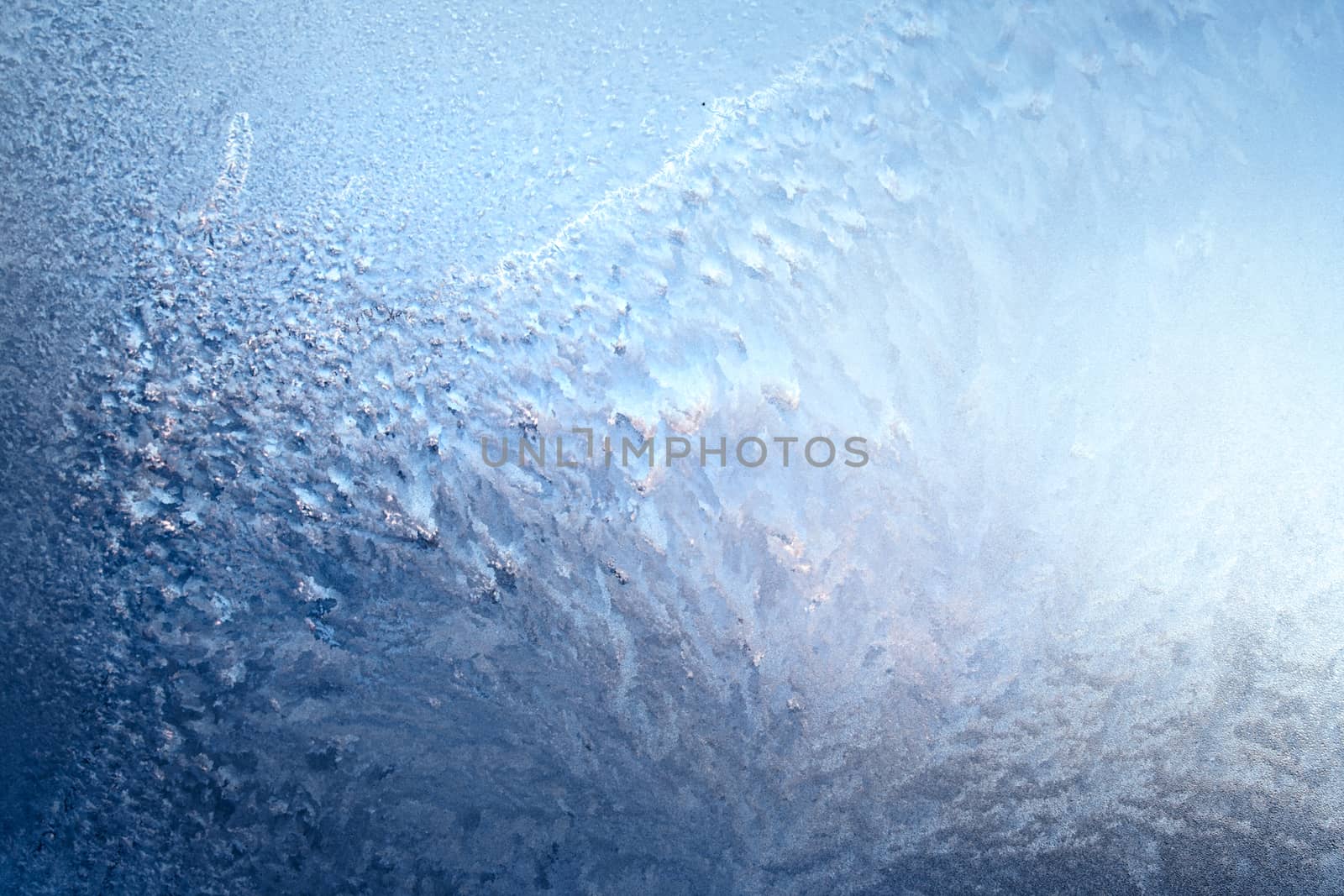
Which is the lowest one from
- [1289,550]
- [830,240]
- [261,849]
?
[261,849]

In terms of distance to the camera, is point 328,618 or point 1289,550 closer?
point 328,618

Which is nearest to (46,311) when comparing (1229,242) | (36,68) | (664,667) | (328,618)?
(36,68)

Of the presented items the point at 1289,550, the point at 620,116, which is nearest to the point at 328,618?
the point at 620,116

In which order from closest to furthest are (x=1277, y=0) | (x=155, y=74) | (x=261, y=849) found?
(x=261, y=849) → (x=155, y=74) → (x=1277, y=0)

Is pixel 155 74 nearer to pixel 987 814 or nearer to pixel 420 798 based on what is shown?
pixel 420 798

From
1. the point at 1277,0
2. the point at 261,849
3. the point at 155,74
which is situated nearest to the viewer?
the point at 261,849

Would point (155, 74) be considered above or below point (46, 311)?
above
